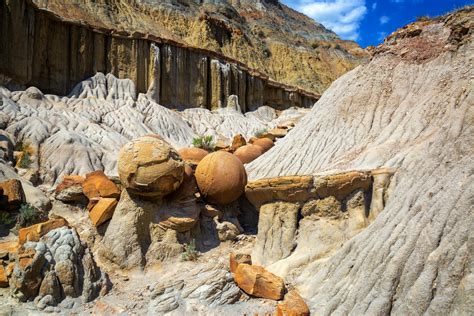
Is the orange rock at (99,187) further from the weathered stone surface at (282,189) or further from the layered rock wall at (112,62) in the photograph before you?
the layered rock wall at (112,62)

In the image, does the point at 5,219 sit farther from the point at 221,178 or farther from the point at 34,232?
the point at 221,178

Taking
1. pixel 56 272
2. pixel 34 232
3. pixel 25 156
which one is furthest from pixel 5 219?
pixel 25 156

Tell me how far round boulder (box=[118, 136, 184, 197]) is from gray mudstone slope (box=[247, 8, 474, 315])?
8.50 feet

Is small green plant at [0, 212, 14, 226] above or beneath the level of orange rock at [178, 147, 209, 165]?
beneath

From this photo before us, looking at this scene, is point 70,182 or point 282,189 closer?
point 282,189

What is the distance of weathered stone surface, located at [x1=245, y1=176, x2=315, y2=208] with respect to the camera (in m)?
7.30

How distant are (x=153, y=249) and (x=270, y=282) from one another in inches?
119

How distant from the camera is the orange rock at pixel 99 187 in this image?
882cm

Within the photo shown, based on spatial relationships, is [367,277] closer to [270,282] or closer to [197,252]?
[270,282]

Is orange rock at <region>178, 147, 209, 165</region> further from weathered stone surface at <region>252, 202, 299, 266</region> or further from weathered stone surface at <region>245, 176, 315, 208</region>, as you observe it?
Result: weathered stone surface at <region>252, 202, 299, 266</region>

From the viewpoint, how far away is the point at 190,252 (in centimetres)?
823

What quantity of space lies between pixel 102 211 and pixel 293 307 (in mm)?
4730

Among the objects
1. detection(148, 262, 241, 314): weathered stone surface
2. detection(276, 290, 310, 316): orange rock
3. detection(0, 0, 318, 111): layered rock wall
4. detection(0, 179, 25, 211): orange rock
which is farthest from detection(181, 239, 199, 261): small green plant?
detection(0, 0, 318, 111): layered rock wall

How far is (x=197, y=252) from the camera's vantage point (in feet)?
27.7
